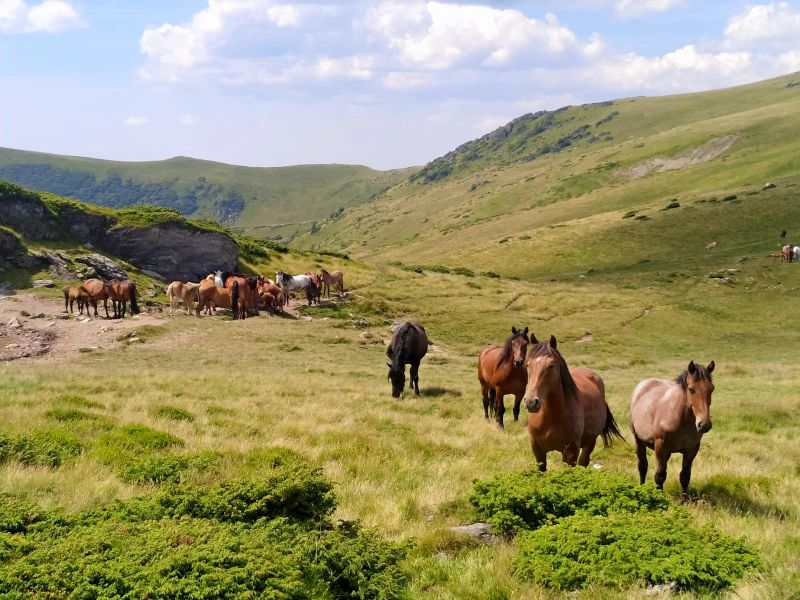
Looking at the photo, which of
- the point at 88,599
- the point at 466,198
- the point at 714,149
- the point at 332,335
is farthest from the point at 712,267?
the point at 466,198

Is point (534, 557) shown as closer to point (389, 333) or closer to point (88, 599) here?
point (88, 599)

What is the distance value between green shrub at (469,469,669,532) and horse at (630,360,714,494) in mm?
1870

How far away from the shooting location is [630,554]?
5449 millimetres

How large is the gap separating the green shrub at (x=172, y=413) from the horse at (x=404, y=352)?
23.2ft

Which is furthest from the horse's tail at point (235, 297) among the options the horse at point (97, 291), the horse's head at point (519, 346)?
the horse's head at point (519, 346)

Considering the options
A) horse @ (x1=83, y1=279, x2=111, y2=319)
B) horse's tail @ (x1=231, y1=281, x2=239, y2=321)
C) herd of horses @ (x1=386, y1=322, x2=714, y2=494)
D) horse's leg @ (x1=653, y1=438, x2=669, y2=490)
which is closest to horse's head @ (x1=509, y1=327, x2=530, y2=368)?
herd of horses @ (x1=386, y1=322, x2=714, y2=494)

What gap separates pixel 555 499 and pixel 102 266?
3804cm

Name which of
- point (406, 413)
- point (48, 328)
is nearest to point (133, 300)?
point (48, 328)

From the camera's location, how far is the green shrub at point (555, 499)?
6.79 metres

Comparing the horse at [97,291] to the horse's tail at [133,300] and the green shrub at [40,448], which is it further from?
the green shrub at [40,448]

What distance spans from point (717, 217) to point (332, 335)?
198 feet

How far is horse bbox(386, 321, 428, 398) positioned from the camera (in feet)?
62.6

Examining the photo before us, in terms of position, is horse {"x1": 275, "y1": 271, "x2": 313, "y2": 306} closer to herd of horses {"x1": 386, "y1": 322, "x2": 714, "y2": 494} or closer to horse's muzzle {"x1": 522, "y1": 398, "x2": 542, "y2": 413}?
herd of horses {"x1": 386, "y1": 322, "x2": 714, "y2": 494}

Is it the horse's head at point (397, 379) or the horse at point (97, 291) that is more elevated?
the horse at point (97, 291)
